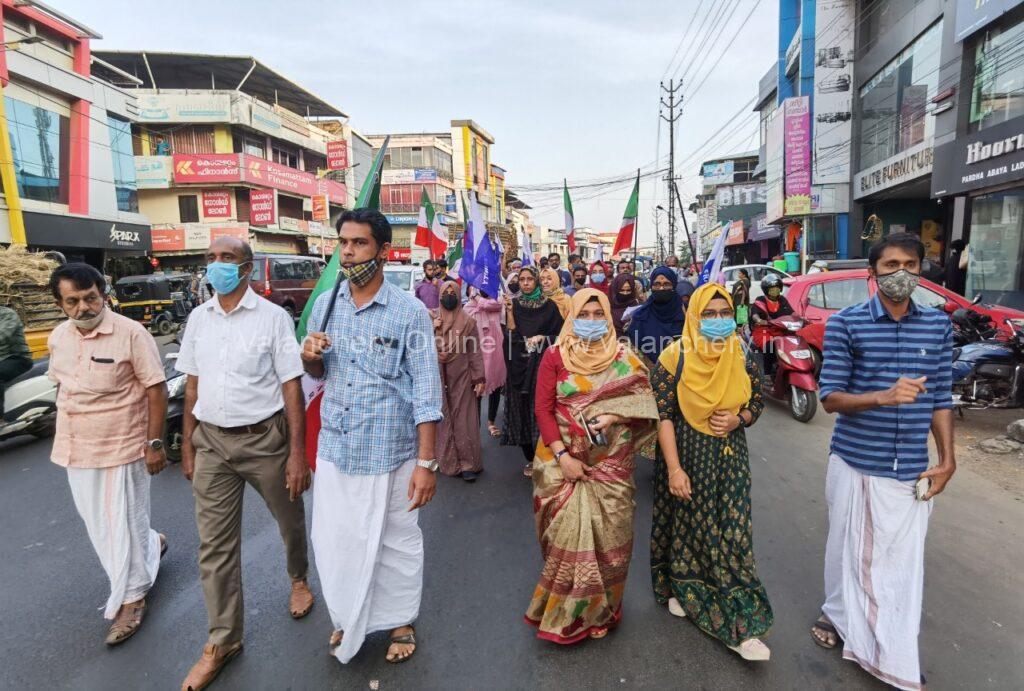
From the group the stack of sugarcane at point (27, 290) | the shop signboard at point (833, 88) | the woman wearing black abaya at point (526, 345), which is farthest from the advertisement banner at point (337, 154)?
the woman wearing black abaya at point (526, 345)

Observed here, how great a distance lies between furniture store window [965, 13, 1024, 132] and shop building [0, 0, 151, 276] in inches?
887

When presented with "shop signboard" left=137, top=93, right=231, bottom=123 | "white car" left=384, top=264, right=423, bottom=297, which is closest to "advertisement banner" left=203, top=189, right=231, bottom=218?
"shop signboard" left=137, top=93, right=231, bottom=123

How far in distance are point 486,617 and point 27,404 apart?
18.0ft

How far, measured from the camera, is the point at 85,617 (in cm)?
277

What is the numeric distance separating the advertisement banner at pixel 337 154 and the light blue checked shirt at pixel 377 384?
103 feet

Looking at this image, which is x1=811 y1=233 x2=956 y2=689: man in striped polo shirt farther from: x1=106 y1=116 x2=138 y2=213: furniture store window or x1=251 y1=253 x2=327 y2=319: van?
x1=106 y1=116 x2=138 y2=213: furniture store window

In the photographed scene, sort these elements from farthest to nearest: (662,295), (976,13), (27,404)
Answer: (976,13) → (27,404) → (662,295)

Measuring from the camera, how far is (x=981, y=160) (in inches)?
441

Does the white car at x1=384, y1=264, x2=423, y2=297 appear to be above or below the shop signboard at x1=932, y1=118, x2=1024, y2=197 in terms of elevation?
below

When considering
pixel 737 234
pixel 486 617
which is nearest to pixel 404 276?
pixel 486 617

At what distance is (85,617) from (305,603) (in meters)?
1.11

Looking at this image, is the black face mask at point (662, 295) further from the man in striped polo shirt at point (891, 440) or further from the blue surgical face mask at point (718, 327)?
the man in striped polo shirt at point (891, 440)

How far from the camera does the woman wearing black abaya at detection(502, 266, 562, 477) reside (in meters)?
4.66

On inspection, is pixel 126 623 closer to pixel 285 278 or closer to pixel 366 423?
pixel 366 423
